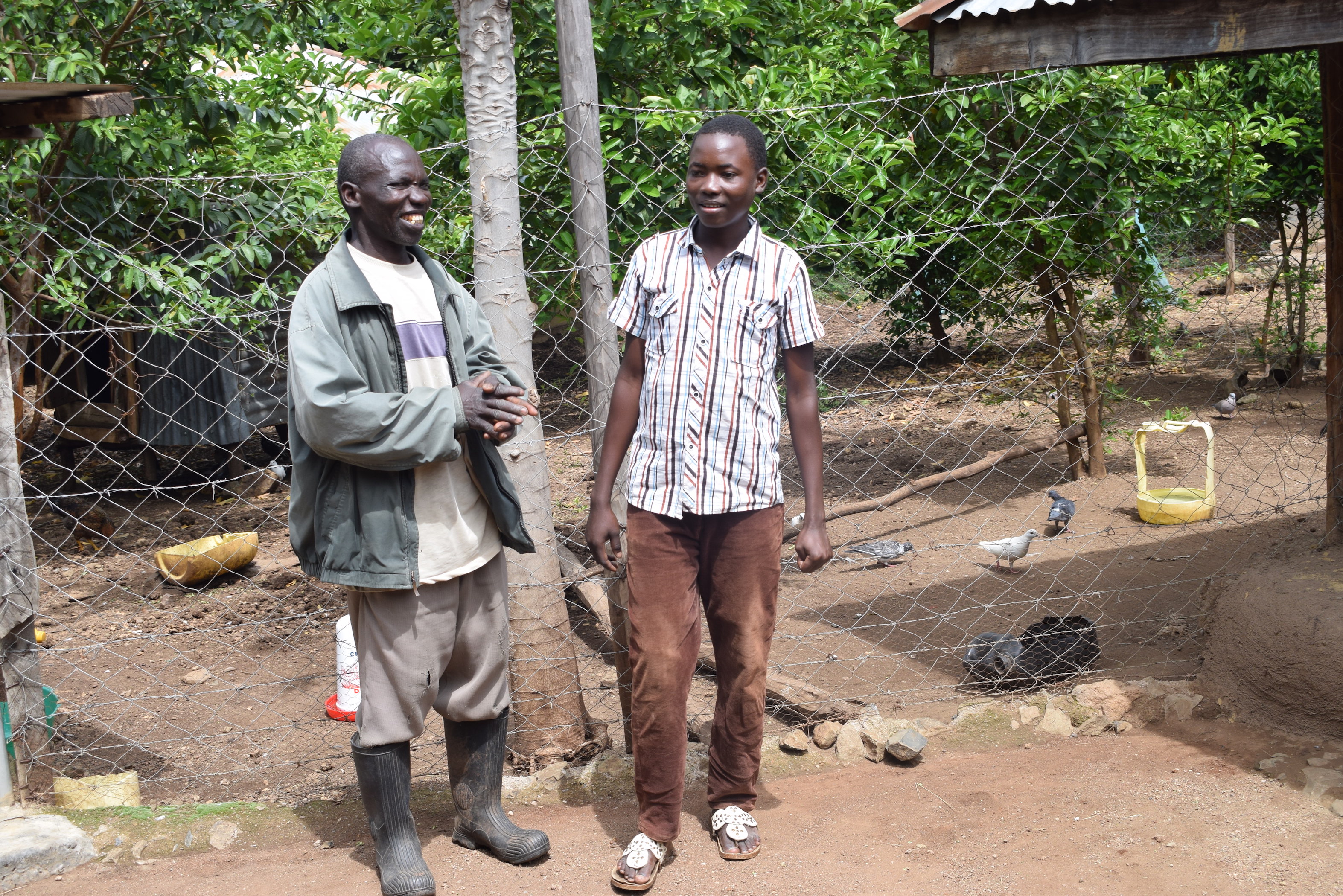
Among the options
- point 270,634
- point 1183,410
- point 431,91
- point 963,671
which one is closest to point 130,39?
point 431,91

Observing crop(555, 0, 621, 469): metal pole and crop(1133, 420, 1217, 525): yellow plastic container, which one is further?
crop(1133, 420, 1217, 525): yellow plastic container

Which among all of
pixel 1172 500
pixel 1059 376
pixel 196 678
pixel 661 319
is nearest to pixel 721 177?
pixel 661 319

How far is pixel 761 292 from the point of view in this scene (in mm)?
2729

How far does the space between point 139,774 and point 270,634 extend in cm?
159

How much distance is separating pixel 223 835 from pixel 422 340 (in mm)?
1648

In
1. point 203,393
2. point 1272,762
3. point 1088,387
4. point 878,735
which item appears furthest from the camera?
point 203,393

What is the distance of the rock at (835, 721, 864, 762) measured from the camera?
3.51 metres

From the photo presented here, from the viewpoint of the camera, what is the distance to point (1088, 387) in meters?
6.11

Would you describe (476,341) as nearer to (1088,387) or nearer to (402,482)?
(402,482)

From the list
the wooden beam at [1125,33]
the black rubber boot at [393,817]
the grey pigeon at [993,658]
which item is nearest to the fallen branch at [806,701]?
the grey pigeon at [993,658]

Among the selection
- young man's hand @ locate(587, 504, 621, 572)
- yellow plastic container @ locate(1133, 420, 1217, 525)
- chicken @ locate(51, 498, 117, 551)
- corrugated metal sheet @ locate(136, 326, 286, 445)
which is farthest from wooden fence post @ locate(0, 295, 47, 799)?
yellow plastic container @ locate(1133, 420, 1217, 525)

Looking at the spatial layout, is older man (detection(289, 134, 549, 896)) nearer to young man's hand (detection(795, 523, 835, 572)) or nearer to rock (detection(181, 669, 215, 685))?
young man's hand (detection(795, 523, 835, 572))

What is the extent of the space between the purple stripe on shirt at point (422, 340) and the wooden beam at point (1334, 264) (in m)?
2.95

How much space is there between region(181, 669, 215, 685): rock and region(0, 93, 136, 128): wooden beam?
110 inches
